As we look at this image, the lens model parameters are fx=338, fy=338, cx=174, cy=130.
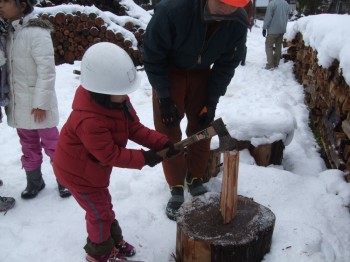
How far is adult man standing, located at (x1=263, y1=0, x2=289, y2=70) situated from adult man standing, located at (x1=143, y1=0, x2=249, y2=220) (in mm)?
6161

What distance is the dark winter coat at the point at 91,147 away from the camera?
1880 millimetres

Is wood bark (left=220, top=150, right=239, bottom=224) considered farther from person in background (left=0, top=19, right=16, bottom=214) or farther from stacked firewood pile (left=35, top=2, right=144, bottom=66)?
stacked firewood pile (left=35, top=2, right=144, bottom=66)

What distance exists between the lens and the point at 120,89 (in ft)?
6.21

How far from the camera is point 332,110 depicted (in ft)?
13.7

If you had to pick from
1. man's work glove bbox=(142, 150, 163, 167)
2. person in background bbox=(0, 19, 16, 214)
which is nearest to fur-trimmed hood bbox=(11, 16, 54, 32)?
person in background bbox=(0, 19, 16, 214)

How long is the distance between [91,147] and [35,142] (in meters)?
1.28

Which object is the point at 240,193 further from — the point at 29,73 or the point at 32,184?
the point at 29,73

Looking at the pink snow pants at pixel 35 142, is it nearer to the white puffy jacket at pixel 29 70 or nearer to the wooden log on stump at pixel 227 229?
the white puffy jacket at pixel 29 70

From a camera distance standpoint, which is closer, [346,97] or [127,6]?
[346,97]

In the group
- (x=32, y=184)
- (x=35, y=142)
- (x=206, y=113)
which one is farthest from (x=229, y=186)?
(x=32, y=184)

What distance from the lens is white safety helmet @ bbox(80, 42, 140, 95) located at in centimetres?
185

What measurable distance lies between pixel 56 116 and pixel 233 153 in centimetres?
156

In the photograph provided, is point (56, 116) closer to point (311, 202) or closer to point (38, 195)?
point (38, 195)

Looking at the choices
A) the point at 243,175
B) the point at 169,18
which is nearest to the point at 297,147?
the point at 243,175
